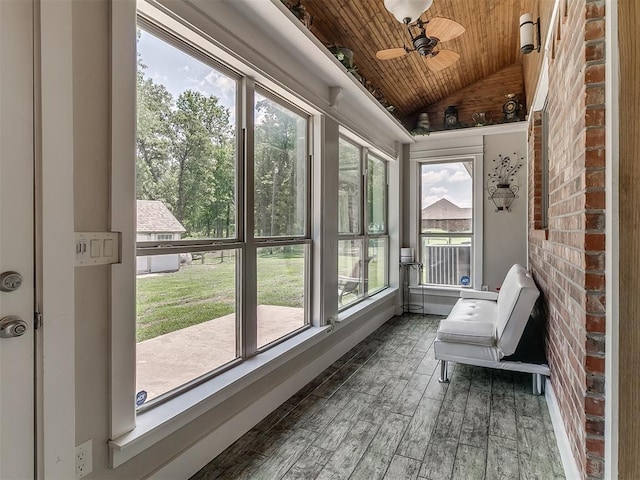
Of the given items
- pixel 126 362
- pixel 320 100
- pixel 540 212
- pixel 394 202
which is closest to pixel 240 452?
pixel 126 362

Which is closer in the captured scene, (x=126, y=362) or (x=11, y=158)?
(x=11, y=158)

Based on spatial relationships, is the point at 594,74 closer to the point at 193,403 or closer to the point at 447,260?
the point at 193,403

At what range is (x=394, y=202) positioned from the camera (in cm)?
525

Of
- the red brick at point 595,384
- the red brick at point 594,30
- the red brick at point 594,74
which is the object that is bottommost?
the red brick at point 595,384

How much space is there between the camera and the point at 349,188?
3955 mm

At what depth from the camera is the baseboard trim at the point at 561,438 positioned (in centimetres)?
166

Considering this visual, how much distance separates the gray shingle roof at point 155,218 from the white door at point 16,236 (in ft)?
1.56

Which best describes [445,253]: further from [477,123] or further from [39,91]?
[39,91]

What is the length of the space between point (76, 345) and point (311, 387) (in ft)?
6.09

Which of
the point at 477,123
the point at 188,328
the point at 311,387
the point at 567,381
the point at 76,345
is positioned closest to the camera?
the point at 76,345

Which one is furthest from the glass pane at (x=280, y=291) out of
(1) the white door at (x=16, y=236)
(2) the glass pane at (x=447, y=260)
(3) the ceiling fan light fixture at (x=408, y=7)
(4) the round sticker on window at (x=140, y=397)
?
(2) the glass pane at (x=447, y=260)

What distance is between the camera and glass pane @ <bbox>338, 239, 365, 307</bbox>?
3.74 metres

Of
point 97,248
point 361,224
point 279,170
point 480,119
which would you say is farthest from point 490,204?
point 97,248

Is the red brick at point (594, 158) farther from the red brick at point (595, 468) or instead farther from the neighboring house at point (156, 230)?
the neighboring house at point (156, 230)
